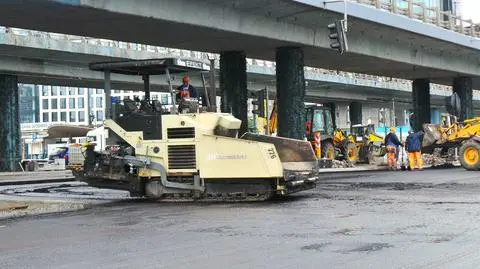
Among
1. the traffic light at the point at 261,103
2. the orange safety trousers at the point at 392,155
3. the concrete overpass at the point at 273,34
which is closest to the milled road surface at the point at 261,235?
the concrete overpass at the point at 273,34

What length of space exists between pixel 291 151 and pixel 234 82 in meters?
13.7

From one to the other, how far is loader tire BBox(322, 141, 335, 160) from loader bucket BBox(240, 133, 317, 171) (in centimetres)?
2049

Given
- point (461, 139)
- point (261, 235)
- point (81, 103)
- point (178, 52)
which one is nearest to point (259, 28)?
point (461, 139)

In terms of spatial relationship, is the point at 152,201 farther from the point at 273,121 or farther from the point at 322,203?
the point at 273,121

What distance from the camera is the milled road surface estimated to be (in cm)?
748

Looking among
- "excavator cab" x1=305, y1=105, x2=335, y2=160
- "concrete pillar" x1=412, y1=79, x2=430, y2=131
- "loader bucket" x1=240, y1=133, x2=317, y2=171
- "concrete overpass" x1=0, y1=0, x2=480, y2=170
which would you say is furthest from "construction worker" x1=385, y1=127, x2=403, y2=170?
"loader bucket" x1=240, y1=133, x2=317, y2=171

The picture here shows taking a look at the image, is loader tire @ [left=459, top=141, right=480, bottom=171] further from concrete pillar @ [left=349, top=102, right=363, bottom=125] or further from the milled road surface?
concrete pillar @ [left=349, top=102, right=363, bottom=125]

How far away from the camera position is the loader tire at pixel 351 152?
36.8m

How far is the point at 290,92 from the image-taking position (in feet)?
89.1

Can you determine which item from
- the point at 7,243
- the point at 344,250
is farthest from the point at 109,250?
the point at 344,250

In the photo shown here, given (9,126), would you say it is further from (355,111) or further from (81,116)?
(81,116)

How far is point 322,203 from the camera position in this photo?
13.6 metres

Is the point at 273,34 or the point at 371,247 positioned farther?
the point at 273,34

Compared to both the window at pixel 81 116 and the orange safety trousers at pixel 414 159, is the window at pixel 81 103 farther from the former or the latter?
the orange safety trousers at pixel 414 159
